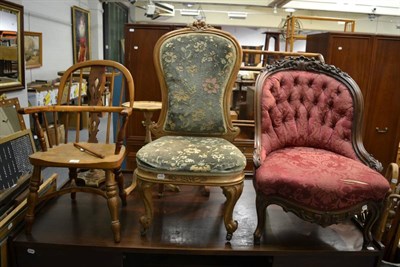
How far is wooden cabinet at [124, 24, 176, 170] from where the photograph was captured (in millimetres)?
3121

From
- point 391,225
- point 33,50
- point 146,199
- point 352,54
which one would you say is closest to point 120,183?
point 146,199

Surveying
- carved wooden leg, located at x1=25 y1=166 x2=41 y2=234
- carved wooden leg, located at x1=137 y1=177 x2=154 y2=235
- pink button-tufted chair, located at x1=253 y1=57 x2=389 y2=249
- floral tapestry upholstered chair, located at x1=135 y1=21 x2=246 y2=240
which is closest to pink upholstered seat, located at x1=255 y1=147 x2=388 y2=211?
pink button-tufted chair, located at x1=253 y1=57 x2=389 y2=249

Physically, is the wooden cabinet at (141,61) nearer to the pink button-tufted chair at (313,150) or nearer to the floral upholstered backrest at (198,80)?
the floral upholstered backrest at (198,80)

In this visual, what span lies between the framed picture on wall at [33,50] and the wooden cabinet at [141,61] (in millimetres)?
2360

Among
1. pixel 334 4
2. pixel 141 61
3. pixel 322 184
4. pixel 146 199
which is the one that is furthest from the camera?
pixel 334 4

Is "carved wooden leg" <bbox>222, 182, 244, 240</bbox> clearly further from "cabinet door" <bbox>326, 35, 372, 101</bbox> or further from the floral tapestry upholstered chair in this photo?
"cabinet door" <bbox>326, 35, 372, 101</bbox>

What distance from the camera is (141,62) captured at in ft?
10.5

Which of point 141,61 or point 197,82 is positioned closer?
point 197,82

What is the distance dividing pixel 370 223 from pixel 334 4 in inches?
282

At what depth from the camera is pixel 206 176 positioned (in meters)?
1.70

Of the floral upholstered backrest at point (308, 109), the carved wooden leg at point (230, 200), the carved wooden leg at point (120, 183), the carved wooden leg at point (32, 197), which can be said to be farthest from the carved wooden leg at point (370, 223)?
the carved wooden leg at point (32, 197)

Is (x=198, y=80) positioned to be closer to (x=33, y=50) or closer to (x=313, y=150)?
(x=313, y=150)

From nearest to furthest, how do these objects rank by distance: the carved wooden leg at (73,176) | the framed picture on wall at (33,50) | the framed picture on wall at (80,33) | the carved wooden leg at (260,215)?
the carved wooden leg at (260,215)
the carved wooden leg at (73,176)
the framed picture on wall at (33,50)
the framed picture on wall at (80,33)

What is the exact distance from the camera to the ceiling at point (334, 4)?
24.7 ft
